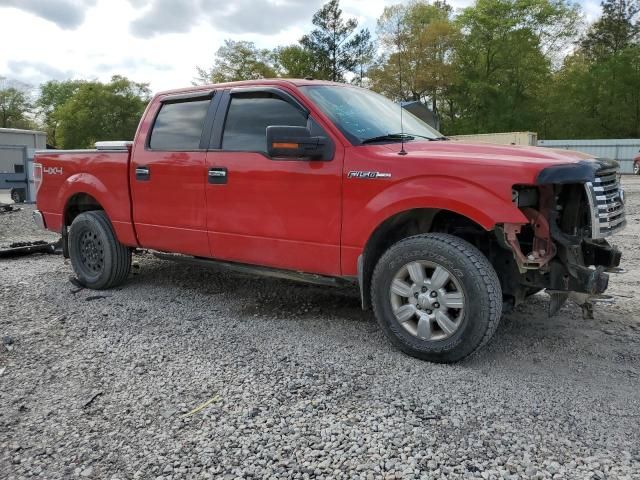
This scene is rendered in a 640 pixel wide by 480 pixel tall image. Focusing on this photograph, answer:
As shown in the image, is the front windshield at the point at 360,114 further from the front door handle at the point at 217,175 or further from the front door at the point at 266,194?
the front door handle at the point at 217,175

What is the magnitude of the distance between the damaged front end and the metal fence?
108 feet

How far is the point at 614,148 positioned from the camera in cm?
3550

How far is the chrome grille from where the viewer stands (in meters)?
3.30

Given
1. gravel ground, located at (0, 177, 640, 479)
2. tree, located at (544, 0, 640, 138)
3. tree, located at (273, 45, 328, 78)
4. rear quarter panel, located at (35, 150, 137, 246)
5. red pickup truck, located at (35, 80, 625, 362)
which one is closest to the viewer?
gravel ground, located at (0, 177, 640, 479)

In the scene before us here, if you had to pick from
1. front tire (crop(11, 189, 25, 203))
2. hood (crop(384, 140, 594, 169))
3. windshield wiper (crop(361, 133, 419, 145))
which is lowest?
front tire (crop(11, 189, 25, 203))

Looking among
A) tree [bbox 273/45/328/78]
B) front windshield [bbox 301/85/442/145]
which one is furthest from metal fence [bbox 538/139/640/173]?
front windshield [bbox 301/85/442/145]

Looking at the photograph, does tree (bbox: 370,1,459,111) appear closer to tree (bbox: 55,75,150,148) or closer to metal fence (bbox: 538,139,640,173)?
metal fence (bbox: 538,139,640,173)

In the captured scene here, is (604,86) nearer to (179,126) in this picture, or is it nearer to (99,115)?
(99,115)

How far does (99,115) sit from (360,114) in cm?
5476

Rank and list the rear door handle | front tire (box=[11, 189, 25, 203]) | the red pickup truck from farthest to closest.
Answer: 1. front tire (box=[11, 189, 25, 203])
2. the rear door handle
3. the red pickup truck

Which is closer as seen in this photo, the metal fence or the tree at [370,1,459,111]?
the metal fence

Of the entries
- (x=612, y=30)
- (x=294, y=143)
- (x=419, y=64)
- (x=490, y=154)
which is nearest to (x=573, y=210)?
(x=490, y=154)

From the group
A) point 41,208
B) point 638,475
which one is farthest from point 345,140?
point 41,208

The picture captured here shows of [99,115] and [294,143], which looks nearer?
[294,143]
